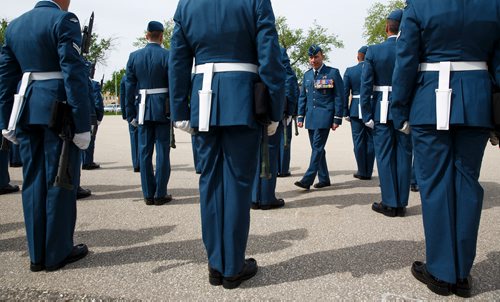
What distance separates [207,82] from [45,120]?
131 cm

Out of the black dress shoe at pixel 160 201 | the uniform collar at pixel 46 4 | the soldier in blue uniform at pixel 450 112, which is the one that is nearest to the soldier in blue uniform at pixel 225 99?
the soldier in blue uniform at pixel 450 112

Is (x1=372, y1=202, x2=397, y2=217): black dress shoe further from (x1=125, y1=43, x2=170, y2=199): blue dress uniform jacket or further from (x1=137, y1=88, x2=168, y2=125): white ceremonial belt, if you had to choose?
(x1=137, y1=88, x2=168, y2=125): white ceremonial belt

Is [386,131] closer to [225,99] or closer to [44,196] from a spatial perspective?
[225,99]

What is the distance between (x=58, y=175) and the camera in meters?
2.71

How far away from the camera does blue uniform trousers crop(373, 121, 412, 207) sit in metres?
4.23

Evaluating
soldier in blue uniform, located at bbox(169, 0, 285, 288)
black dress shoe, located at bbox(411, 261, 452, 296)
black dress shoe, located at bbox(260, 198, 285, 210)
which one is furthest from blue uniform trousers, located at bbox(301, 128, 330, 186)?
soldier in blue uniform, located at bbox(169, 0, 285, 288)

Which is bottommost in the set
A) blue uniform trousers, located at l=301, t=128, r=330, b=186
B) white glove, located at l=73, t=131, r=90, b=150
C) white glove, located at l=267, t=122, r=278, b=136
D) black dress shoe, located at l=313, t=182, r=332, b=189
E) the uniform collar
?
black dress shoe, located at l=313, t=182, r=332, b=189

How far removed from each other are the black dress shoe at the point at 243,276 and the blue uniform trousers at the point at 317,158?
291 cm

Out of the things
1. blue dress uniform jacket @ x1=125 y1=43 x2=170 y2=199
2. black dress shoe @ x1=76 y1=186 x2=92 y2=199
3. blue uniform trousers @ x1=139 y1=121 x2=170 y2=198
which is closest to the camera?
blue dress uniform jacket @ x1=125 y1=43 x2=170 y2=199

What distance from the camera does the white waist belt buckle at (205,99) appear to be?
2.52 m

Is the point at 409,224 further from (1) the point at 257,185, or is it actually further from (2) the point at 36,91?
(2) the point at 36,91

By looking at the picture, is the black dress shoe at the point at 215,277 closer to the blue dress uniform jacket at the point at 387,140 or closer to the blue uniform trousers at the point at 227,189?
the blue uniform trousers at the point at 227,189

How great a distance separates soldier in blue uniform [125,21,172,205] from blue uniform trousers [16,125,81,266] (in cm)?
192

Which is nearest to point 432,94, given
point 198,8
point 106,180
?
point 198,8
